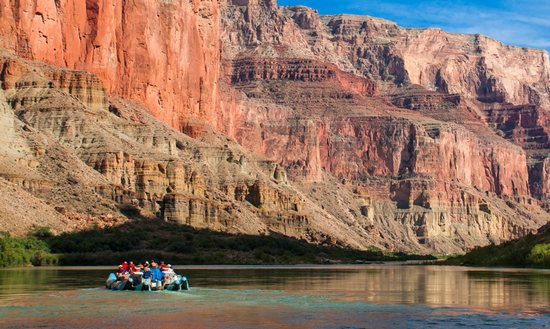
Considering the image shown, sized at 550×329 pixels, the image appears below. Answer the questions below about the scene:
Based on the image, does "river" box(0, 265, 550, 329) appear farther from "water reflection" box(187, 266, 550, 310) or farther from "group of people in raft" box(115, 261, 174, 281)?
"group of people in raft" box(115, 261, 174, 281)

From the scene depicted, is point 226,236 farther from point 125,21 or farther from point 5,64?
point 125,21

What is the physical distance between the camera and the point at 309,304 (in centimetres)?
5078

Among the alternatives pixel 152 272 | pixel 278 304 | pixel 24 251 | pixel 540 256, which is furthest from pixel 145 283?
pixel 540 256

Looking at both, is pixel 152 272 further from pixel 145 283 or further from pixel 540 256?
pixel 540 256

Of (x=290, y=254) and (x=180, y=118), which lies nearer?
(x=290, y=254)

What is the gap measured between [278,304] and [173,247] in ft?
179

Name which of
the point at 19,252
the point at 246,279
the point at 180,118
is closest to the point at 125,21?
the point at 180,118

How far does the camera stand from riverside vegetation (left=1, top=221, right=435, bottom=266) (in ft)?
298

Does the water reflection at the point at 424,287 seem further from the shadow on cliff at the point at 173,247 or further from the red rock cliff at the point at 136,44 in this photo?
the red rock cliff at the point at 136,44

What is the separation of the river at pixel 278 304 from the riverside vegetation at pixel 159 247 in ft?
68.6

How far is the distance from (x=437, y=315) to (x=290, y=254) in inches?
2987

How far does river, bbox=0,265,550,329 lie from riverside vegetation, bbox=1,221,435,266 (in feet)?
68.6

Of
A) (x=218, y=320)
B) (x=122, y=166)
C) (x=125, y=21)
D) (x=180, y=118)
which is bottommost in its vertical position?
(x=218, y=320)

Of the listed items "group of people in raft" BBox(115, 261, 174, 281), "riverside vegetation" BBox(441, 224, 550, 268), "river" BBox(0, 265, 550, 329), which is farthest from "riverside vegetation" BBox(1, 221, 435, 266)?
"group of people in raft" BBox(115, 261, 174, 281)
